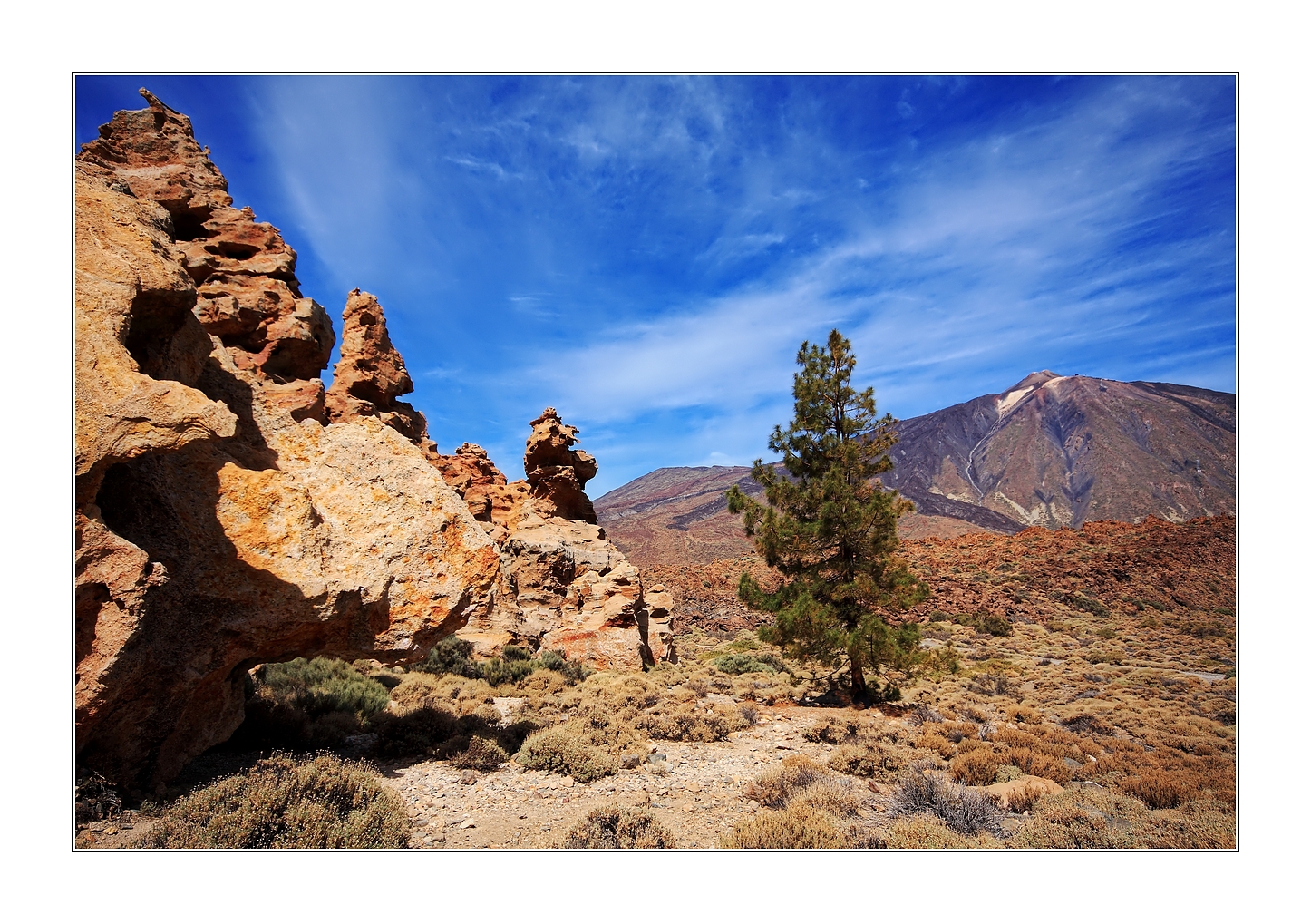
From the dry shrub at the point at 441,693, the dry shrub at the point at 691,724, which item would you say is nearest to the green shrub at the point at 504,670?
the dry shrub at the point at 441,693

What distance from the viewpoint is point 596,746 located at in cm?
774

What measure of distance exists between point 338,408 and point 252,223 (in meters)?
4.94

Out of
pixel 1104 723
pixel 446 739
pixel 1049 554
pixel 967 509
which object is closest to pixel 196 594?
pixel 446 739

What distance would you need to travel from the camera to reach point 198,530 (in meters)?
4.82

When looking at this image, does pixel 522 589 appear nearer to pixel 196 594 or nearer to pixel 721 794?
pixel 721 794

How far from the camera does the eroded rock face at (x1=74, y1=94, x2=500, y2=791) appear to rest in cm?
393

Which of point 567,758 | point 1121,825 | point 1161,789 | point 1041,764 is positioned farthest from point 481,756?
point 1161,789

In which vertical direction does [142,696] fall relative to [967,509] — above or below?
above

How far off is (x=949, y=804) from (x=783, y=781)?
1712 mm

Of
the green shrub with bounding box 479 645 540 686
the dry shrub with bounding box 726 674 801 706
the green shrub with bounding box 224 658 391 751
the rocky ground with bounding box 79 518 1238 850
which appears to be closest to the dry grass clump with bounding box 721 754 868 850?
the rocky ground with bounding box 79 518 1238 850

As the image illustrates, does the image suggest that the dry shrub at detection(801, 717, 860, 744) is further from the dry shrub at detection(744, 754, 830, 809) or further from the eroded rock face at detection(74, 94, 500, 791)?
the eroded rock face at detection(74, 94, 500, 791)

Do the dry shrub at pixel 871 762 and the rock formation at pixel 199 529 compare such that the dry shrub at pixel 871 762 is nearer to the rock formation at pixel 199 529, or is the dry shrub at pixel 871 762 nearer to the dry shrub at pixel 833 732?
the dry shrub at pixel 833 732

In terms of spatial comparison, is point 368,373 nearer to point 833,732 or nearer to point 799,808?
point 833,732

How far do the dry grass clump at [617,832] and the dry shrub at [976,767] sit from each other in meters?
4.69
